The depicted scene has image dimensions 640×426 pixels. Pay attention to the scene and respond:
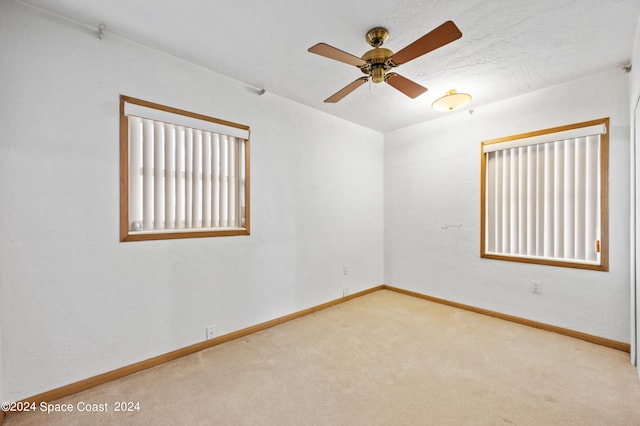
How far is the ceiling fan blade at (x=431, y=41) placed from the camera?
145cm

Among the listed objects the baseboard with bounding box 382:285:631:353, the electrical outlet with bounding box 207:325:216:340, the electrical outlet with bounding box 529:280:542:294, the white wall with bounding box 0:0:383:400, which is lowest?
the baseboard with bounding box 382:285:631:353

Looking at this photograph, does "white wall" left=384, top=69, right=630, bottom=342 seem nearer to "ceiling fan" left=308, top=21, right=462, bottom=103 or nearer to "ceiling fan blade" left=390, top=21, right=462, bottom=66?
"ceiling fan" left=308, top=21, right=462, bottom=103

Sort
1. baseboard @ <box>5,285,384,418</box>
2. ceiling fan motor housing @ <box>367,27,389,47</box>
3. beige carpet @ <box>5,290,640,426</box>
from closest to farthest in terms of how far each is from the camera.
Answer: beige carpet @ <box>5,290,640,426</box>, baseboard @ <box>5,285,384,418</box>, ceiling fan motor housing @ <box>367,27,389,47</box>

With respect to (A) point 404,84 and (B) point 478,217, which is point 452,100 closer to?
(A) point 404,84

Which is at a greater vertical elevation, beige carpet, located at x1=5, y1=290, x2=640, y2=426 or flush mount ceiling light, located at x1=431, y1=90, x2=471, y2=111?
flush mount ceiling light, located at x1=431, y1=90, x2=471, y2=111

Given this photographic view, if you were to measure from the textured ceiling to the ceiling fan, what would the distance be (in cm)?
19

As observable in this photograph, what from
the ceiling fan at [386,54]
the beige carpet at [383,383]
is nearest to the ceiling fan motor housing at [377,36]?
the ceiling fan at [386,54]

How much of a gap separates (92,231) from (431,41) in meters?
2.61

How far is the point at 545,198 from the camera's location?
2.94 metres

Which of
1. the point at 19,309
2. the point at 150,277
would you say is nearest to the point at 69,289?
the point at 19,309

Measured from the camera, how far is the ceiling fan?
60.7 inches

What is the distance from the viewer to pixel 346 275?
3.82m

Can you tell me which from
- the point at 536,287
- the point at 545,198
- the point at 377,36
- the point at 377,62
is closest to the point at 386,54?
the point at 377,62

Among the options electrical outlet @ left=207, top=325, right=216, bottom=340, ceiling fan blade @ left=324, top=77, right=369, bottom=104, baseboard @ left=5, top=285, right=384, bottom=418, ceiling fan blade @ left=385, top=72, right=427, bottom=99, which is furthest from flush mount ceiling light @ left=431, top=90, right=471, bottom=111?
electrical outlet @ left=207, top=325, right=216, bottom=340
